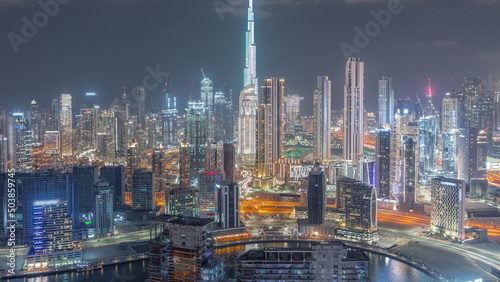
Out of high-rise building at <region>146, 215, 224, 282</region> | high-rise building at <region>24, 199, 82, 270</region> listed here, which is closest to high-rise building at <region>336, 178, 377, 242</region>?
high-rise building at <region>146, 215, 224, 282</region>

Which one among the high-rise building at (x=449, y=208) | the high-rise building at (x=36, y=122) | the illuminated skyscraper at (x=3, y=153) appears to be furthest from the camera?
the high-rise building at (x=36, y=122)

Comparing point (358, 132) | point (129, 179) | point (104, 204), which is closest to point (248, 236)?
point (104, 204)

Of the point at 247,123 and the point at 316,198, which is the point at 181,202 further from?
the point at 247,123

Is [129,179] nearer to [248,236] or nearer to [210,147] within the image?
[210,147]

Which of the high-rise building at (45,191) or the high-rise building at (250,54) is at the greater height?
the high-rise building at (250,54)

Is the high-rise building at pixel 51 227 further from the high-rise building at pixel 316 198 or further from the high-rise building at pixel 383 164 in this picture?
the high-rise building at pixel 383 164

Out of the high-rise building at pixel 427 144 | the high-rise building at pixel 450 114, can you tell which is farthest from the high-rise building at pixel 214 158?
the high-rise building at pixel 450 114

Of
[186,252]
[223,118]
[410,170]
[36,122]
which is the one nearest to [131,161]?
[36,122]
